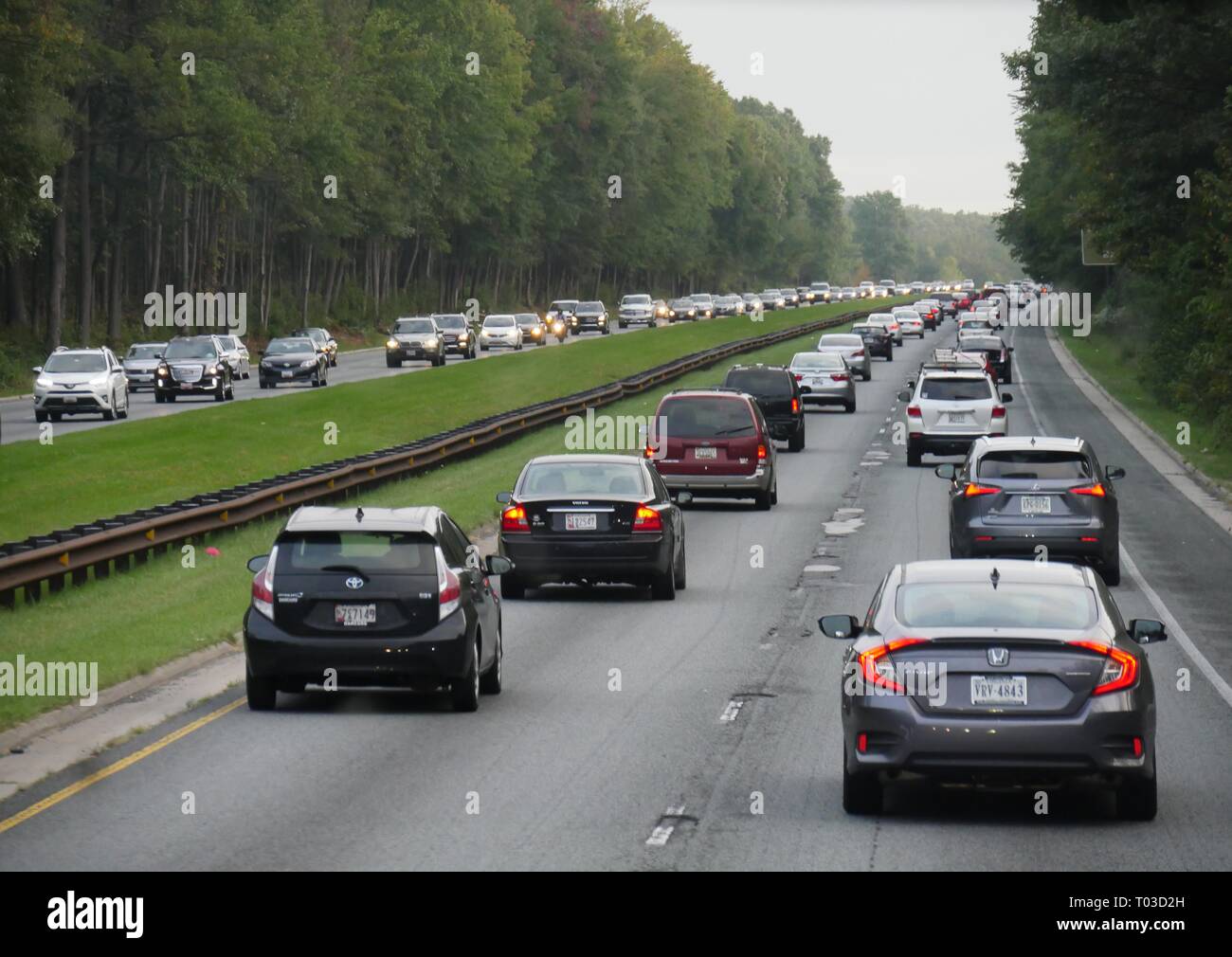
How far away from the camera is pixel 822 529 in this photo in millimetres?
31141

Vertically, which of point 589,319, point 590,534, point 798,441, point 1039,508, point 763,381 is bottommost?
point 798,441

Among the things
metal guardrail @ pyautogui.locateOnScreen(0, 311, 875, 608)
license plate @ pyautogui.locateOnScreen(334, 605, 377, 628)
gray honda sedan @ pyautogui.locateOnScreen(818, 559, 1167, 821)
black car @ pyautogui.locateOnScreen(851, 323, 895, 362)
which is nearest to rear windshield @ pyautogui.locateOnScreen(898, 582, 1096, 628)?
gray honda sedan @ pyautogui.locateOnScreen(818, 559, 1167, 821)

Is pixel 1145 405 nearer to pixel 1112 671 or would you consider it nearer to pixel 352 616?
pixel 352 616

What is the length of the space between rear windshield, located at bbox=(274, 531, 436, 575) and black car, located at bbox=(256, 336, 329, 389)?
51.0 meters

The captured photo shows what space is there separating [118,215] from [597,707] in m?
69.5

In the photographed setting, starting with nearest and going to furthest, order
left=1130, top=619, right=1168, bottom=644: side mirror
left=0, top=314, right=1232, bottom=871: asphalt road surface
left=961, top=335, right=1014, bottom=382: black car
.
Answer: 1. left=0, top=314, right=1232, bottom=871: asphalt road surface
2. left=1130, top=619, right=1168, bottom=644: side mirror
3. left=961, top=335, right=1014, bottom=382: black car

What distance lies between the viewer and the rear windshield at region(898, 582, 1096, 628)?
1198 cm

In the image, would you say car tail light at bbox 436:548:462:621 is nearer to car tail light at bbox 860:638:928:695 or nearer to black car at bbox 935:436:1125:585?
car tail light at bbox 860:638:928:695

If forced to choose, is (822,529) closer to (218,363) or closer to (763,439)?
(763,439)

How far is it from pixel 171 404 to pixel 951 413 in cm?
2601

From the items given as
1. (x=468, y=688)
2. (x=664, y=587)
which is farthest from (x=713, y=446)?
(x=468, y=688)

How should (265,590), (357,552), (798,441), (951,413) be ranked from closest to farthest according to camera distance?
(265,590) < (357,552) < (951,413) < (798,441)

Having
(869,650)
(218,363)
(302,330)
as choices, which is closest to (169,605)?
(869,650)

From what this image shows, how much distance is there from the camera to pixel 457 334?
282ft
